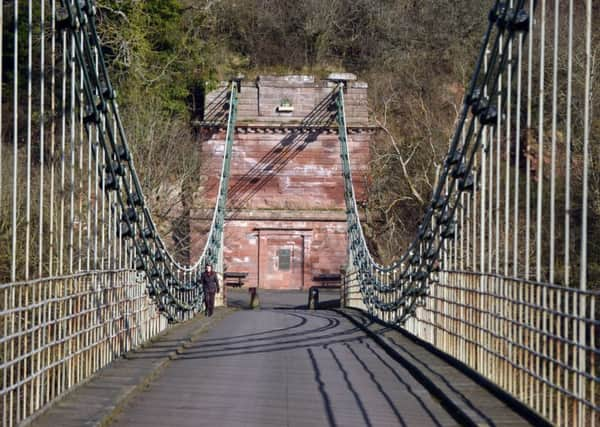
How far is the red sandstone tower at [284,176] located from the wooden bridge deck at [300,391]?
88.1 feet

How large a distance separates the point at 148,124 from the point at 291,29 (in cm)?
1776

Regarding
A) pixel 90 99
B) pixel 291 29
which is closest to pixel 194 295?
pixel 90 99

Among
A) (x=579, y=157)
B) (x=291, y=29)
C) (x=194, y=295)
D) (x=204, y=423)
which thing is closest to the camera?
(x=204, y=423)

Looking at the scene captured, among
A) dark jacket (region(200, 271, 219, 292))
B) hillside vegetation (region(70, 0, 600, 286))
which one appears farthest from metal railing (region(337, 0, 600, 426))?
hillside vegetation (region(70, 0, 600, 286))

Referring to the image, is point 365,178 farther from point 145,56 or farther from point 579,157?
point 579,157

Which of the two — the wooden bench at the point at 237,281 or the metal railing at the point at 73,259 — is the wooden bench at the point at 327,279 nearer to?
the wooden bench at the point at 237,281

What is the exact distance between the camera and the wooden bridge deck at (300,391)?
26.5 feet

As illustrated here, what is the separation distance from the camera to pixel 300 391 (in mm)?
9922

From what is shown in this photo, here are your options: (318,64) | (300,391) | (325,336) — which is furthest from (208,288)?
(318,64)

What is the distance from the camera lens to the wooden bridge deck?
8062 mm

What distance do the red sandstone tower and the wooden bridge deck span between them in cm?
2685

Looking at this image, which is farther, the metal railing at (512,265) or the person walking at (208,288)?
the person walking at (208,288)

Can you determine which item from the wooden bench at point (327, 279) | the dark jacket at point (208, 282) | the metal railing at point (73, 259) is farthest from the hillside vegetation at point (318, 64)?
the metal railing at point (73, 259)

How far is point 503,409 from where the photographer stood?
802 cm
